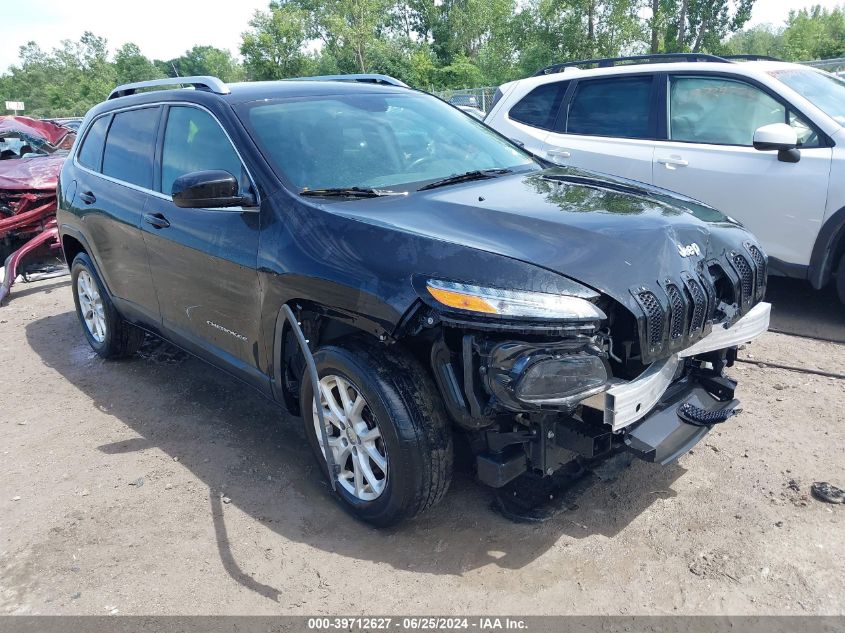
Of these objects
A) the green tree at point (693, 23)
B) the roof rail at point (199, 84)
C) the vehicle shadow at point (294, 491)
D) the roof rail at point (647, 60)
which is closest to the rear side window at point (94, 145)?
the roof rail at point (199, 84)

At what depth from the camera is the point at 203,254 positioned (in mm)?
3670

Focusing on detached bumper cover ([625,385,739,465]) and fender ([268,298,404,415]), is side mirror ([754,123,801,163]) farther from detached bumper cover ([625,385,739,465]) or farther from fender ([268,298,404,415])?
fender ([268,298,404,415])

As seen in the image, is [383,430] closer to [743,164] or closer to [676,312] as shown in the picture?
[676,312]

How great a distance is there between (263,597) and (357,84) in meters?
2.95

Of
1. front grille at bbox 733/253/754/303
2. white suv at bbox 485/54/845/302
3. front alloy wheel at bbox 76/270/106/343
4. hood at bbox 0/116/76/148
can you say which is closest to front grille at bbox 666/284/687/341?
front grille at bbox 733/253/754/303

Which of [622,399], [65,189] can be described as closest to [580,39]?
[65,189]

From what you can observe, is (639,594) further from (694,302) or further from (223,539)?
(223,539)

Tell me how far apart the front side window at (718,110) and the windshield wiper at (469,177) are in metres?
2.55

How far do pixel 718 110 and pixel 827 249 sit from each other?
4.58ft

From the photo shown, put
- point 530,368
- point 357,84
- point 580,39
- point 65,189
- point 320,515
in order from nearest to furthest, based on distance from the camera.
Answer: point 530,368, point 320,515, point 357,84, point 65,189, point 580,39

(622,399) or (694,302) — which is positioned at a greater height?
(694,302)

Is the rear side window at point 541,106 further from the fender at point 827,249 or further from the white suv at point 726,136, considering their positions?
the fender at point 827,249

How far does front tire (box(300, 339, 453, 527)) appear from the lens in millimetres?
2764

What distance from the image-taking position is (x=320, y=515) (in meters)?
3.27
